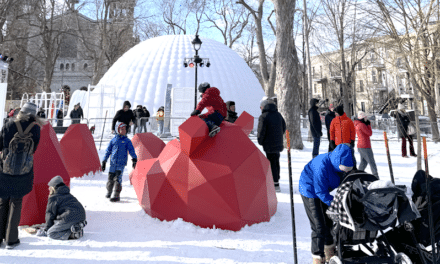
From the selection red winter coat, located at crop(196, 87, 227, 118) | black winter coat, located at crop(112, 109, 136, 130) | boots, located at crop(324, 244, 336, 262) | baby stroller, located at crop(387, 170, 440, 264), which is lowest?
boots, located at crop(324, 244, 336, 262)

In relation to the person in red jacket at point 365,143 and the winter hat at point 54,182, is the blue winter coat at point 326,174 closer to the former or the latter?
the winter hat at point 54,182

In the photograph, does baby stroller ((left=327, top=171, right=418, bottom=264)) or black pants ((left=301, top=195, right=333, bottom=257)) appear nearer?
baby stroller ((left=327, top=171, right=418, bottom=264))

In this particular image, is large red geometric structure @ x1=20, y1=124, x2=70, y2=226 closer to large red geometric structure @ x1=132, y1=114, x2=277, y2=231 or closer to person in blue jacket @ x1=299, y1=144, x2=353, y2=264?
large red geometric structure @ x1=132, y1=114, x2=277, y2=231

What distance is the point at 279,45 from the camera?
39.8 feet

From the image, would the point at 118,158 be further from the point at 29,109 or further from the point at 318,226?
the point at 318,226

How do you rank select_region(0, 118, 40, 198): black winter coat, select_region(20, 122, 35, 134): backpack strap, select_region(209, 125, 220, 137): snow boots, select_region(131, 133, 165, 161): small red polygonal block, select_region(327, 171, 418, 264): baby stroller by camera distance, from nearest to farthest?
select_region(327, 171, 418, 264): baby stroller → select_region(0, 118, 40, 198): black winter coat → select_region(20, 122, 35, 134): backpack strap → select_region(209, 125, 220, 137): snow boots → select_region(131, 133, 165, 161): small red polygonal block

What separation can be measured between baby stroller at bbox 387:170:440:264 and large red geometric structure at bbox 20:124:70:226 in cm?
477

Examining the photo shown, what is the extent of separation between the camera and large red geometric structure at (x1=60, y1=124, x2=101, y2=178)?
7.79 m

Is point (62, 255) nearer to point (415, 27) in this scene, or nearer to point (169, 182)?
point (169, 182)

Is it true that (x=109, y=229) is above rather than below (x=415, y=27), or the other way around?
below

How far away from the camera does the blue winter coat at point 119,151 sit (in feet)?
19.8

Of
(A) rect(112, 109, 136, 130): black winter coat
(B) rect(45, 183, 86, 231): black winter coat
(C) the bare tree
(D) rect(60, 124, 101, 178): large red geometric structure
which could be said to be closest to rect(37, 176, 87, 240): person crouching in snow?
(B) rect(45, 183, 86, 231): black winter coat

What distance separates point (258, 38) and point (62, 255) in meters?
16.9

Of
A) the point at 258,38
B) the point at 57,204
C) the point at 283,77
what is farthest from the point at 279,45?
the point at 57,204
